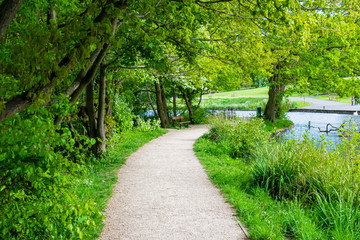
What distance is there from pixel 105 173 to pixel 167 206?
10.8ft

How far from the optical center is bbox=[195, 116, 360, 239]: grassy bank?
16.0ft

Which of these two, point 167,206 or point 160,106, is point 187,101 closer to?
point 160,106

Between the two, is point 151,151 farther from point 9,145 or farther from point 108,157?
point 9,145

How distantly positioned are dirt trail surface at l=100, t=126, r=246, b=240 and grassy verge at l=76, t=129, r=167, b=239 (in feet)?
0.53

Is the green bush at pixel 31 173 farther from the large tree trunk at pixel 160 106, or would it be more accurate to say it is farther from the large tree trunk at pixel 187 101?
the large tree trunk at pixel 187 101

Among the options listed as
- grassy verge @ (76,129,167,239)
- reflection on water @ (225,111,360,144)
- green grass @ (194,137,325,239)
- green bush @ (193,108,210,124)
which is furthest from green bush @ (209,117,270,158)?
green bush @ (193,108,210,124)

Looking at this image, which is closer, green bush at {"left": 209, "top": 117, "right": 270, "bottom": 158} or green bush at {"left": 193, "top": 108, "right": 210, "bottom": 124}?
green bush at {"left": 209, "top": 117, "right": 270, "bottom": 158}

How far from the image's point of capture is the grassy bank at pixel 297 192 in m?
4.87

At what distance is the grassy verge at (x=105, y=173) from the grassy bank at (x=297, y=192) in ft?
7.88

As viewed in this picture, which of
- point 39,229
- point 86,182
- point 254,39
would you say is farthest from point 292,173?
point 39,229

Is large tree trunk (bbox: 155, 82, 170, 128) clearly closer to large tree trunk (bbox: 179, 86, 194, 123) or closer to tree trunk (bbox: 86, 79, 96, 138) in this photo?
large tree trunk (bbox: 179, 86, 194, 123)

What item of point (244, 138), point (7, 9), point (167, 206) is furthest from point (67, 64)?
point (244, 138)

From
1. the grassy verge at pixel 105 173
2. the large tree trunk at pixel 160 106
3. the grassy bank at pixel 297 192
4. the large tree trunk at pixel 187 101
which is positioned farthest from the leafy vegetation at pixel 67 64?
the large tree trunk at pixel 187 101

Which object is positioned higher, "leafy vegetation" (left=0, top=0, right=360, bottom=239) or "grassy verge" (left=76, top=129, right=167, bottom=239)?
"leafy vegetation" (left=0, top=0, right=360, bottom=239)
